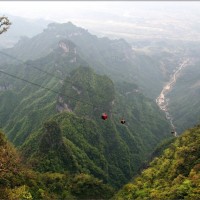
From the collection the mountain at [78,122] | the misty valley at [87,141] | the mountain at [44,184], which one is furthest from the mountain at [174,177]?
the mountain at [78,122]

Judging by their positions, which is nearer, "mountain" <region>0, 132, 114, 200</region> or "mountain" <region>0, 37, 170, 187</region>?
"mountain" <region>0, 132, 114, 200</region>

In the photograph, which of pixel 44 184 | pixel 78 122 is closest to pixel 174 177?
pixel 44 184

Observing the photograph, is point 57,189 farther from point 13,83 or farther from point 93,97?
point 13,83

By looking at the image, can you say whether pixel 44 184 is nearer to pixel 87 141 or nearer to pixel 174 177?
pixel 174 177

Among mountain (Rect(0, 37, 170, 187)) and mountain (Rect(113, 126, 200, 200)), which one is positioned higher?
mountain (Rect(113, 126, 200, 200))

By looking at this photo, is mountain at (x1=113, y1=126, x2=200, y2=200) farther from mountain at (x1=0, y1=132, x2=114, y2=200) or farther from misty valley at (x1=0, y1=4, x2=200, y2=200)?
mountain at (x1=0, y1=132, x2=114, y2=200)

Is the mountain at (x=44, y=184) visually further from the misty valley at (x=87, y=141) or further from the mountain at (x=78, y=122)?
the mountain at (x=78, y=122)

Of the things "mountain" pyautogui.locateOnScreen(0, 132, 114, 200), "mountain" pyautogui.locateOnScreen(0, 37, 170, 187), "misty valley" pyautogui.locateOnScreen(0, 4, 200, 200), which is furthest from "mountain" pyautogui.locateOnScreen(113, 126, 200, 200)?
"mountain" pyautogui.locateOnScreen(0, 37, 170, 187)

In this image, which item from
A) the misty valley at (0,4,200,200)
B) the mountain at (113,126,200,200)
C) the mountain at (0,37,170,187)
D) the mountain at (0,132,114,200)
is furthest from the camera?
the mountain at (0,37,170,187)

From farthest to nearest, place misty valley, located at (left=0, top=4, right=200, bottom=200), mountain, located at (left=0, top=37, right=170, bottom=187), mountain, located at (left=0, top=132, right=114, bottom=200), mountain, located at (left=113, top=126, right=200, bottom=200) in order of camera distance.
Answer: mountain, located at (left=0, top=37, right=170, bottom=187)
misty valley, located at (left=0, top=4, right=200, bottom=200)
mountain, located at (left=0, top=132, right=114, bottom=200)
mountain, located at (left=113, top=126, right=200, bottom=200)
